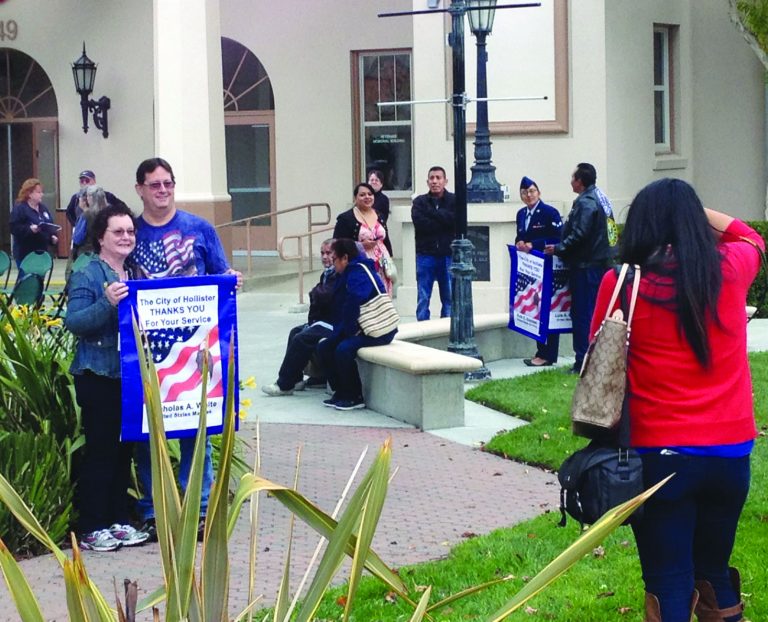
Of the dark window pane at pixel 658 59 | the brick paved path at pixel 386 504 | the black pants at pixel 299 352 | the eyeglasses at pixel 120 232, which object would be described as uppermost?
the dark window pane at pixel 658 59

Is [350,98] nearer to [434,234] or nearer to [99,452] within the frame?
[434,234]

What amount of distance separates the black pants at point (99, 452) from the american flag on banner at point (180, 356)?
0.81 ft

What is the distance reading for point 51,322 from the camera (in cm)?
811

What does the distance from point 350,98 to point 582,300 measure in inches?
484

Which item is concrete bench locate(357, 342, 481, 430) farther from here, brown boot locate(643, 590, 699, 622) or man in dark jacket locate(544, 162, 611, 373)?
brown boot locate(643, 590, 699, 622)

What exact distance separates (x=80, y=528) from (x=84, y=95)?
17817mm

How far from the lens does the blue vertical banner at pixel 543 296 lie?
1250cm

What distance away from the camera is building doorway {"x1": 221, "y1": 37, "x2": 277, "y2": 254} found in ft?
80.7

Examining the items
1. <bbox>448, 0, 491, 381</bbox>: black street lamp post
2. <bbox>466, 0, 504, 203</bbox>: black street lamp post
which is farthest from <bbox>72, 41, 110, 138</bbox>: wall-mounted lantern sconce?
<bbox>448, 0, 491, 381</bbox>: black street lamp post

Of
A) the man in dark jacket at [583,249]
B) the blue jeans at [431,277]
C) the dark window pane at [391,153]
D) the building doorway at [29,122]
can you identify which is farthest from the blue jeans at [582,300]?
the building doorway at [29,122]

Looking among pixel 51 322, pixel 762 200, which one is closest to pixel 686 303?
pixel 51 322

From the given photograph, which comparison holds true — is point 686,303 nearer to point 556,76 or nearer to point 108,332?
point 108,332

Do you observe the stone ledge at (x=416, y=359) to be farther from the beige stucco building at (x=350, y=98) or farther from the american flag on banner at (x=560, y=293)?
the beige stucco building at (x=350, y=98)

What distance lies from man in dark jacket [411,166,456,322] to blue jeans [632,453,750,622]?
10.1m
